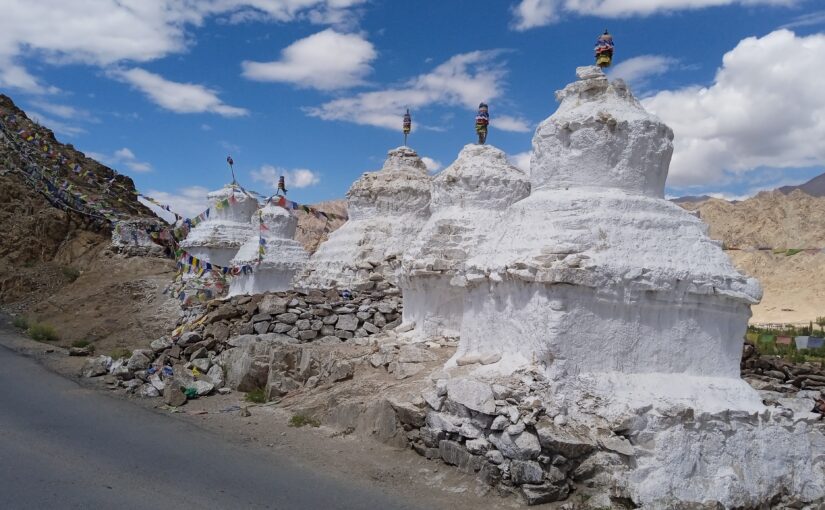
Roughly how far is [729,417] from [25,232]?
100 ft

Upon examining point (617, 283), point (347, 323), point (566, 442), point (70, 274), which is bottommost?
point (566, 442)

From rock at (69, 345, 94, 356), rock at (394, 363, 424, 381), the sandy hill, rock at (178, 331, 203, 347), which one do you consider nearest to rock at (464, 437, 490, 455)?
rock at (394, 363, 424, 381)

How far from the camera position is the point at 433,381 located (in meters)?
7.53

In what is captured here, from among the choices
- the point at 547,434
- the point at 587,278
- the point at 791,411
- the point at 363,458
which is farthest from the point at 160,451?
the point at 791,411

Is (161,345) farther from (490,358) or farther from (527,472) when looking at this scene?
(527,472)

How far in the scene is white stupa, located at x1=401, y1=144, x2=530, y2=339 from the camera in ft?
34.2

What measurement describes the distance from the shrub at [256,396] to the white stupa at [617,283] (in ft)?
14.6

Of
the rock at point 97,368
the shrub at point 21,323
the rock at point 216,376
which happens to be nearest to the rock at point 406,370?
the rock at point 216,376

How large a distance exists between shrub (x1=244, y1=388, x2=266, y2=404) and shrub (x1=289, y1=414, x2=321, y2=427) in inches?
64.2

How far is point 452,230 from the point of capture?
11.0m

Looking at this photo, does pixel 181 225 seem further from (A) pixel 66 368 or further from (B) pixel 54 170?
(B) pixel 54 170

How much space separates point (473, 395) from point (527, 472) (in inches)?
38.5

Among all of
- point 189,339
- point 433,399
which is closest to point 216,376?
point 189,339

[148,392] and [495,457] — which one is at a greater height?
[495,457]
